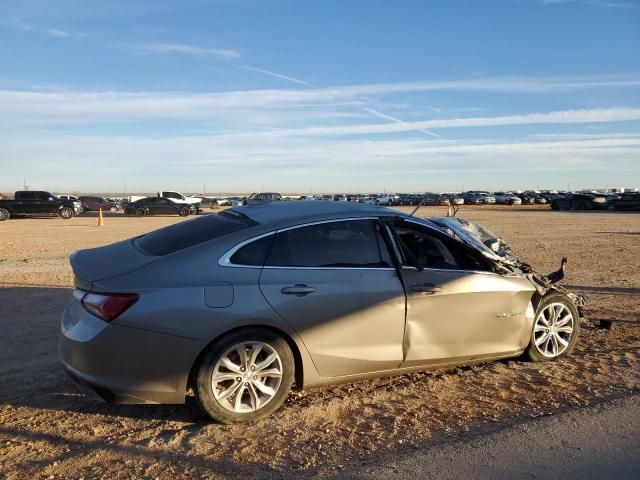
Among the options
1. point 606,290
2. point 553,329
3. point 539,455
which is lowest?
point 539,455

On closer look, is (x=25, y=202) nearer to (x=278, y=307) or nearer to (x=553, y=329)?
(x=278, y=307)

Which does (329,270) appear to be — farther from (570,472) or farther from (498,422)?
(570,472)

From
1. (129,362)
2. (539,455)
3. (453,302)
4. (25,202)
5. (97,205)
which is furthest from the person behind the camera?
(97,205)

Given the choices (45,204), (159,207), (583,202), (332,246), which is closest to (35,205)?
(45,204)

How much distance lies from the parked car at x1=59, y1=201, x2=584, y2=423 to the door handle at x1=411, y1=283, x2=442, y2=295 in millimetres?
14

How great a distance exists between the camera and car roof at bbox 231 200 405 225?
4.45 m

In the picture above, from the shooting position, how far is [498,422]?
405cm

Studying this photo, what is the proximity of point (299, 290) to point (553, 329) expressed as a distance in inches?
108

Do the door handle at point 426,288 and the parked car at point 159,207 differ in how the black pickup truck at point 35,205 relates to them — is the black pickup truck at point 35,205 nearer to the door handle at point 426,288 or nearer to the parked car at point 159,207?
the parked car at point 159,207

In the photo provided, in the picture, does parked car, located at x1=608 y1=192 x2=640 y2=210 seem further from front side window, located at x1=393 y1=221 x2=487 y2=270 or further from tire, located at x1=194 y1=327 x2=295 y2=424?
tire, located at x1=194 y1=327 x2=295 y2=424

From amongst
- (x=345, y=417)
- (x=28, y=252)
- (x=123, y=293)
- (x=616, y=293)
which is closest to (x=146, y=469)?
(x=123, y=293)

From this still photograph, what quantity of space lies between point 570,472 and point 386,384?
1.71m

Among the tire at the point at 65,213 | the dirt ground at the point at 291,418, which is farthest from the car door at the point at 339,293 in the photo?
the tire at the point at 65,213

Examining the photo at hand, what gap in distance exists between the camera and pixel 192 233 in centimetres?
447
